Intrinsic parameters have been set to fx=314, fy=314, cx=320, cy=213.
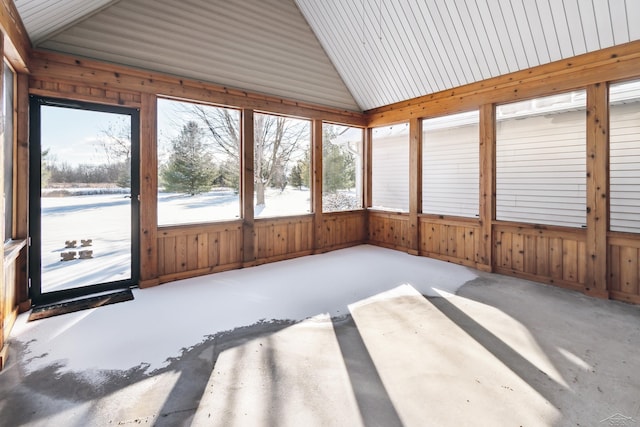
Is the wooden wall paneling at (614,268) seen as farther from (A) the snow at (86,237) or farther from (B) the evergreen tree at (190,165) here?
(A) the snow at (86,237)

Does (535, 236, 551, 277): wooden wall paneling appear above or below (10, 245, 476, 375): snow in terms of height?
above

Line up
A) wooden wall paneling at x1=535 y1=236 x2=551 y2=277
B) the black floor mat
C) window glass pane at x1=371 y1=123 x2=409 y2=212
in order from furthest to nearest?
1. window glass pane at x1=371 y1=123 x2=409 y2=212
2. wooden wall paneling at x1=535 y1=236 x2=551 y2=277
3. the black floor mat

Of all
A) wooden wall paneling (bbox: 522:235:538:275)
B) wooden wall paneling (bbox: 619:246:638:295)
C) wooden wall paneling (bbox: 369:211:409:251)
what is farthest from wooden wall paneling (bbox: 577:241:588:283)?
wooden wall paneling (bbox: 369:211:409:251)

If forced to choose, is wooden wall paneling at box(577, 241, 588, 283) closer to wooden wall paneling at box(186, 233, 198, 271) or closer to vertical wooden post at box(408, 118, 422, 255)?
vertical wooden post at box(408, 118, 422, 255)

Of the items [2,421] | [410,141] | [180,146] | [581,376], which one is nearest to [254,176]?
[180,146]

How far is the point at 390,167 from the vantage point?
21.3 feet

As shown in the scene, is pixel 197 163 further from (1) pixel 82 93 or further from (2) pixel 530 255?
(2) pixel 530 255

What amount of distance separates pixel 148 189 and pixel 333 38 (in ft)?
12.7

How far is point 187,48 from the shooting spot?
Answer: 14.0 ft

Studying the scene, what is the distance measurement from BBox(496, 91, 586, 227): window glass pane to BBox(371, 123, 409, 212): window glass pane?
1.68 metres

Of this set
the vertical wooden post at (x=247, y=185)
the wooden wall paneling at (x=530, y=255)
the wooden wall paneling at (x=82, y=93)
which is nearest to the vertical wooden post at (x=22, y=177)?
the wooden wall paneling at (x=82, y=93)

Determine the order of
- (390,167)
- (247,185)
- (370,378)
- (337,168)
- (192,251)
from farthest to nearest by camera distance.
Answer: (390,167) < (337,168) < (247,185) < (192,251) < (370,378)

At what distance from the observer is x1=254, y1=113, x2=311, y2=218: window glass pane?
5.14 metres

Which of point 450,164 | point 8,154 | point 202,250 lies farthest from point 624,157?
point 8,154
